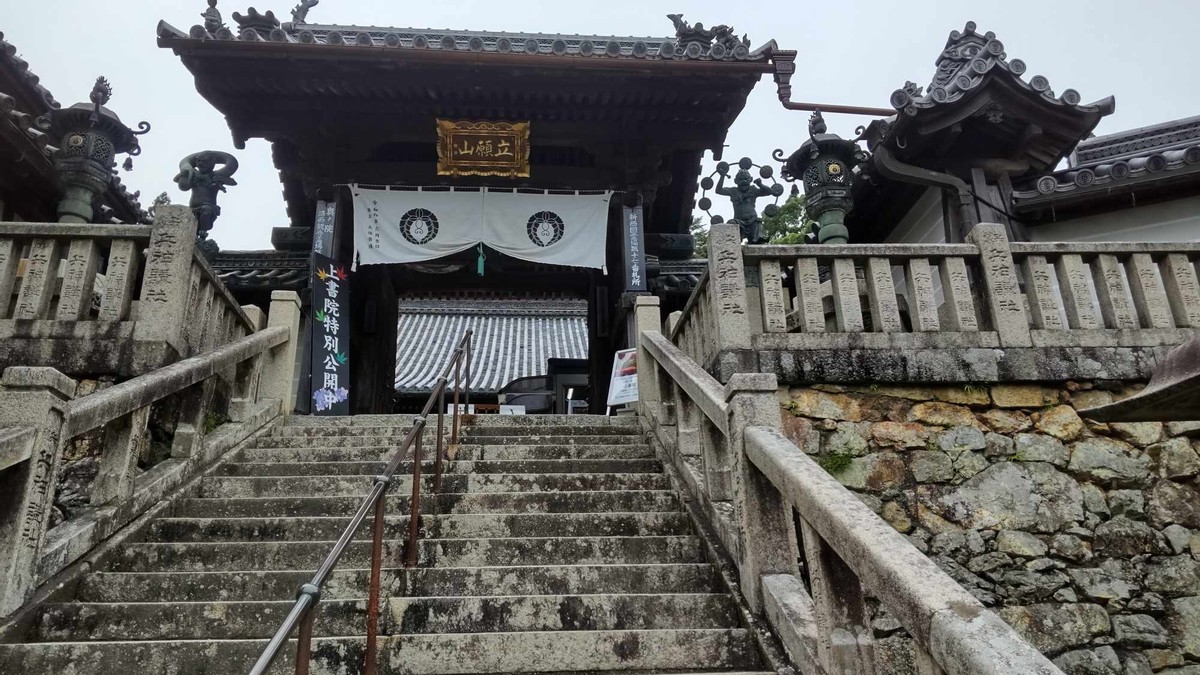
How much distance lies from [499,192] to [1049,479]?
7.62 meters

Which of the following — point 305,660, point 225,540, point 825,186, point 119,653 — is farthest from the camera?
point 825,186

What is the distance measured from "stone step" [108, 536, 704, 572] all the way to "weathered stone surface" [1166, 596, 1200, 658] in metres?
3.52

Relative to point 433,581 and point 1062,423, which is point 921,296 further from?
point 433,581

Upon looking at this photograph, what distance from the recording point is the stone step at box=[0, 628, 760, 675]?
3.11m

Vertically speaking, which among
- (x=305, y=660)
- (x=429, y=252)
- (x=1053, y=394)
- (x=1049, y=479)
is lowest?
(x=305, y=660)

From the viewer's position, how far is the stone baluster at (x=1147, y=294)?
5488 mm

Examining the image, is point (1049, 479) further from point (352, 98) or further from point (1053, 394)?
point (352, 98)

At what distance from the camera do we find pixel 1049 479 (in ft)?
16.7

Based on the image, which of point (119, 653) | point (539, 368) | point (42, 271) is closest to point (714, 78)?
point (42, 271)

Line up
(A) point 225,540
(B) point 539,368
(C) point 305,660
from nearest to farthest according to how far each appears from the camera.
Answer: (C) point 305,660, (A) point 225,540, (B) point 539,368

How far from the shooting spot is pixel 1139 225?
310 inches

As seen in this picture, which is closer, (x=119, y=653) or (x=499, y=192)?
(x=119, y=653)

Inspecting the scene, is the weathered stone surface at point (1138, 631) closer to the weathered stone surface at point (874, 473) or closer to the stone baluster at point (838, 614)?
the weathered stone surface at point (874, 473)

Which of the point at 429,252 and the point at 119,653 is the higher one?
the point at 429,252
